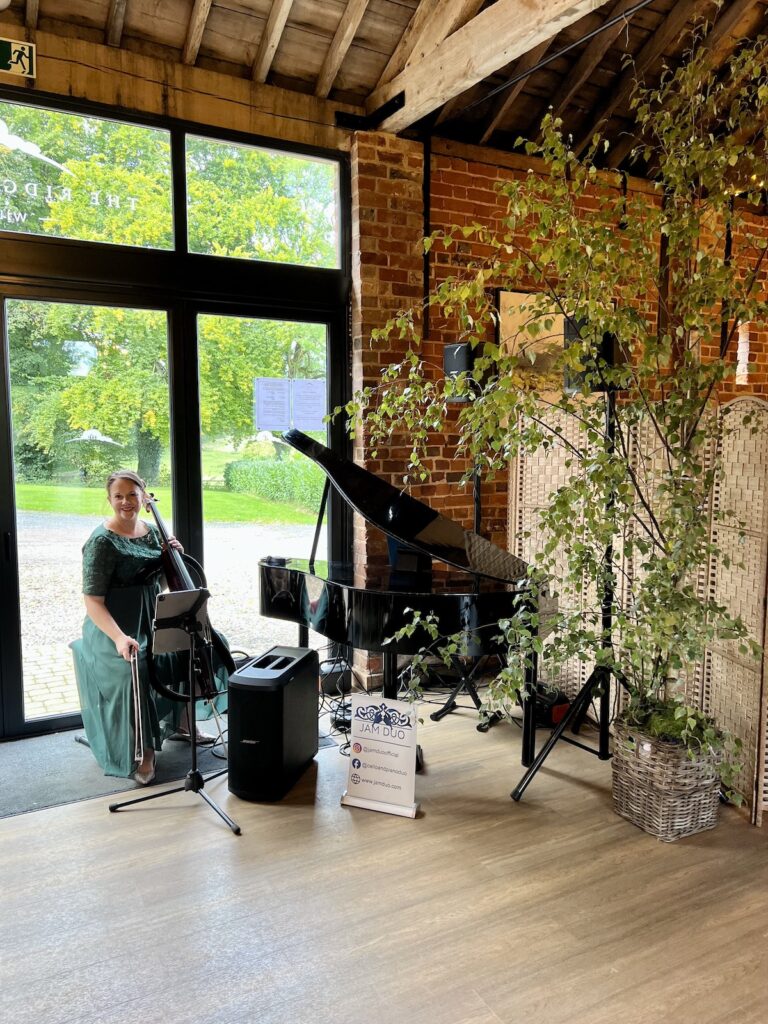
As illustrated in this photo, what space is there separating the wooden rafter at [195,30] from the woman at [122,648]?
2.11 metres

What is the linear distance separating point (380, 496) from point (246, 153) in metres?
2.02

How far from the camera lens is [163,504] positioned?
3.93 metres

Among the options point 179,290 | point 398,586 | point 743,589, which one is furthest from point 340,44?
point 743,589

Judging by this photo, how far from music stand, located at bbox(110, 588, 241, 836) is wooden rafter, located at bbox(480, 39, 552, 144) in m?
3.02

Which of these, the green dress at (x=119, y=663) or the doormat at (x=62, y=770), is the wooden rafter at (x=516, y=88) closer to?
the green dress at (x=119, y=663)

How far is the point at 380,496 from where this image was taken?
3.43m

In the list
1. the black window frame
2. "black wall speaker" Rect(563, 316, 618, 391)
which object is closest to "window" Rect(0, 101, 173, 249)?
the black window frame

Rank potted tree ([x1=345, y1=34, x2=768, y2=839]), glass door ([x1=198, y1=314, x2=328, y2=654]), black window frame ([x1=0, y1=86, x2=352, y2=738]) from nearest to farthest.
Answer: potted tree ([x1=345, y1=34, x2=768, y2=839]), black window frame ([x1=0, y1=86, x2=352, y2=738]), glass door ([x1=198, y1=314, x2=328, y2=654])

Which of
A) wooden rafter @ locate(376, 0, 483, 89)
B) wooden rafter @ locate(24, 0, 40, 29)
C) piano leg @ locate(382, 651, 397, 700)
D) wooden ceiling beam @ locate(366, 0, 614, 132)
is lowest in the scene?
piano leg @ locate(382, 651, 397, 700)

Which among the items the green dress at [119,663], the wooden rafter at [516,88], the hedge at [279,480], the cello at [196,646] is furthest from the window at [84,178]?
the wooden rafter at [516,88]

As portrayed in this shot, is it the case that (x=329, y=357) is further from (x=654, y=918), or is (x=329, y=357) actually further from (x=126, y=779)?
(x=654, y=918)

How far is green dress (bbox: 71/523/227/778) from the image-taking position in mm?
3223

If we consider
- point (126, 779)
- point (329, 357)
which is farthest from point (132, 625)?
point (329, 357)

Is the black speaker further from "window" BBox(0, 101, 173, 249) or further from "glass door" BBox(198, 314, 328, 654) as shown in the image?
"window" BBox(0, 101, 173, 249)
